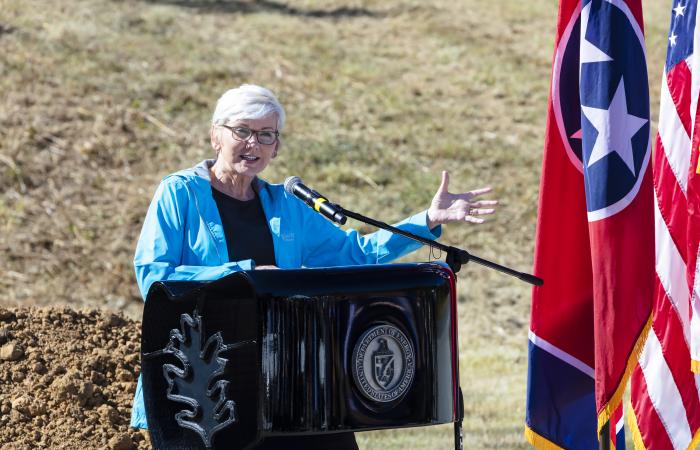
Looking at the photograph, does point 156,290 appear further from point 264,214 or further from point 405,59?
point 405,59

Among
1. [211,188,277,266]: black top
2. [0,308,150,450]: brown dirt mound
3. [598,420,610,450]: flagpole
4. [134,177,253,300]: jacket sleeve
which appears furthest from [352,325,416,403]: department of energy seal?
[0,308,150,450]: brown dirt mound

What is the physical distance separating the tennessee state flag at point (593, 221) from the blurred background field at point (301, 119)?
3102 mm

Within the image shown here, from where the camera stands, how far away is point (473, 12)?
63.5ft

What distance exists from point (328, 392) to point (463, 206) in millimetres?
1073

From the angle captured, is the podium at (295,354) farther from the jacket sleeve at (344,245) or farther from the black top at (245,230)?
the jacket sleeve at (344,245)

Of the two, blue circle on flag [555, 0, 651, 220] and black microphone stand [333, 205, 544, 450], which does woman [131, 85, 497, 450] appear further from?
blue circle on flag [555, 0, 651, 220]

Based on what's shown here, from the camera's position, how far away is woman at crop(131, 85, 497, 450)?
4355 mm

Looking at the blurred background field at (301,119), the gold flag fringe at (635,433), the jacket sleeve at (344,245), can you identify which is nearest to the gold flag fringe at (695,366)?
the gold flag fringe at (635,433)

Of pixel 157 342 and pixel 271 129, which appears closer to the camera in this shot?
pixel 157 342

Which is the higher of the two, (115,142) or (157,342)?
(115,142)

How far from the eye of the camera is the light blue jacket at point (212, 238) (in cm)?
432

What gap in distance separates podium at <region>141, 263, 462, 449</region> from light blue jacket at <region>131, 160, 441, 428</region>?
0.68 ft

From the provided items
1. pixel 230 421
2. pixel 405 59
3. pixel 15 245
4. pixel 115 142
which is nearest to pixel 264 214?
pixel 230 421

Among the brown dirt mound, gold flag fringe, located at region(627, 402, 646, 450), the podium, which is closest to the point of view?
the podium
